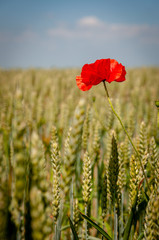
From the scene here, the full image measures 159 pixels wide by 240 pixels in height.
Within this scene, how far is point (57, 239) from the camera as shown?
1.70 ft

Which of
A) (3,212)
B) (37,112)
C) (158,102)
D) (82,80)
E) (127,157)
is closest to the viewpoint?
(3,212)

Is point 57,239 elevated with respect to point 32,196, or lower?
lower

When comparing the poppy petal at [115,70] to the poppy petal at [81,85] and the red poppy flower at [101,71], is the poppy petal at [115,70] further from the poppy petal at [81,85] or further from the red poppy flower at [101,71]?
the poppy petal at [81,85]

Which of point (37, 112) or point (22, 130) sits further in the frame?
point (37, 112)

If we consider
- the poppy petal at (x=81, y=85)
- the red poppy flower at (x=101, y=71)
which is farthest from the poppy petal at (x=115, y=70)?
the poppy petal at (x=81, y=85)

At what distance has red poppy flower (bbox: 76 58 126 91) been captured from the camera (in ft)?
2.43

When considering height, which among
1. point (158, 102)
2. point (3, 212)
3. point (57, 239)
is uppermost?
point (158, 102)

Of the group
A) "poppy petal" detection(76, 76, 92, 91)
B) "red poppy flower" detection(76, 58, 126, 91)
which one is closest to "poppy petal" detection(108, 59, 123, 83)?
"red poppy flower" detection(76, 58, 126, 91)

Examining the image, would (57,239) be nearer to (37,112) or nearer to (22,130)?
(22,130)

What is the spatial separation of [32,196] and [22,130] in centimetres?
14

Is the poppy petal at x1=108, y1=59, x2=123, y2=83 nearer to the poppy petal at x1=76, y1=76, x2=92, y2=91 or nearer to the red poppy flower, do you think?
the red poppy flower

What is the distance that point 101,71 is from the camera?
75 centimetres

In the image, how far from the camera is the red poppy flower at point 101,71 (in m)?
0.74

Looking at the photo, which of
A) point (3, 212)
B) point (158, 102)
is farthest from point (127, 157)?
point (3, 212)
